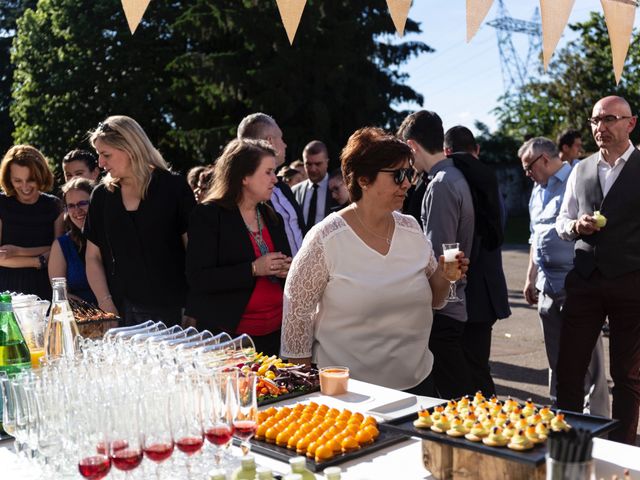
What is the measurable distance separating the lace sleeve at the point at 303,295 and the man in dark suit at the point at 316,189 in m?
4.19

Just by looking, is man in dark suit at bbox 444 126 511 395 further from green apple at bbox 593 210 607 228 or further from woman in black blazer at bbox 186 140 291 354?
woman in black blazer at bbox 186 140 291 354

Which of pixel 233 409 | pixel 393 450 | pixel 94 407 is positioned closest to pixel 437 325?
pixel 393 450

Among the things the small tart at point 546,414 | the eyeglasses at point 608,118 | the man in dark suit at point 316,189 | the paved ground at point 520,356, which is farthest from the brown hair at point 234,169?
the man in dark suit at point 316,189

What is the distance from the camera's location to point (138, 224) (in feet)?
13.7

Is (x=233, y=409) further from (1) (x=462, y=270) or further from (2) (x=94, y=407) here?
(1) (x=462, y=270)

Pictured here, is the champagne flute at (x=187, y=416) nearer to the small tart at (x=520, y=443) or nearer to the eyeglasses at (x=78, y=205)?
the small tart at (x=520, y=443)

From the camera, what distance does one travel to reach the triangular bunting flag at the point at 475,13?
2.51 metres

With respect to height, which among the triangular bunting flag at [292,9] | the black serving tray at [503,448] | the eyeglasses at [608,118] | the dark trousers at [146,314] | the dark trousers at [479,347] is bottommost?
the dark trousers at [479,347]

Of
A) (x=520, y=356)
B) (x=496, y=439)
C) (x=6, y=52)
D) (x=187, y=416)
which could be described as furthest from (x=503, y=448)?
(x=6, y=52)

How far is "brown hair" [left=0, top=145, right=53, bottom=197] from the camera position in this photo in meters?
5.10

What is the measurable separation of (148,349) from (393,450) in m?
0.87

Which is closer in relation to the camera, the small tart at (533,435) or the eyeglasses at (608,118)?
the small tart at (533,435)

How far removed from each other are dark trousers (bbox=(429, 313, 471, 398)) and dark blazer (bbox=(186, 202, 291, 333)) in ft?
3.91

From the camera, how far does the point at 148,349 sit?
7.68 ft
